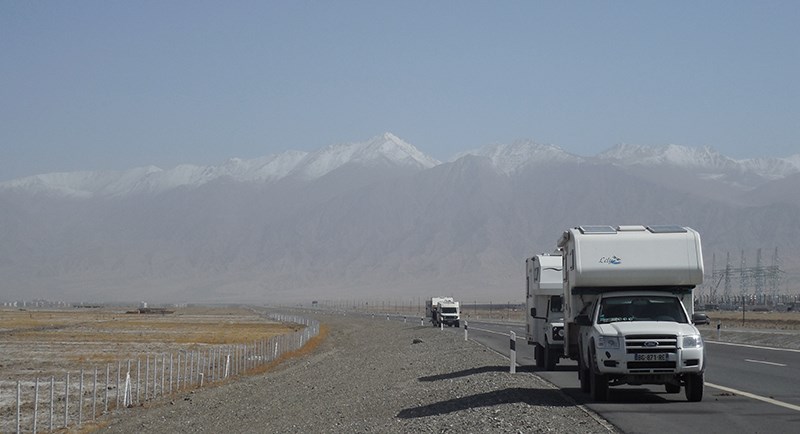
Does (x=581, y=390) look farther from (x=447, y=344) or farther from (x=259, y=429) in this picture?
(x=447, y=344)

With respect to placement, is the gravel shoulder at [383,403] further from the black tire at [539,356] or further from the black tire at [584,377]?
the black tire at [539,356]

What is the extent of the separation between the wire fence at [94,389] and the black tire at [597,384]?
37.5ft

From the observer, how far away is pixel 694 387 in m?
20.2

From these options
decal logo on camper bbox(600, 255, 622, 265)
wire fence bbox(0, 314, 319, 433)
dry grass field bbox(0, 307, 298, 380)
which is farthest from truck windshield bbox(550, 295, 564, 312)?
dry grass field bbox(0, 307, 298, 380)

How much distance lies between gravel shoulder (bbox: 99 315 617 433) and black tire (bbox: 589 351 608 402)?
20.9 inches

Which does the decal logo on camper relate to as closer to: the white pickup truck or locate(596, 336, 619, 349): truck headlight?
the white pickup truck

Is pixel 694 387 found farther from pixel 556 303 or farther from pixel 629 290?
pixel 556 303

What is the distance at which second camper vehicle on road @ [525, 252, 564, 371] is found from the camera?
2977 cm

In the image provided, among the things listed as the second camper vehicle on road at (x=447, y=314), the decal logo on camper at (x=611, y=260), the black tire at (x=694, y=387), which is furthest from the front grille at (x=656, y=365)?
the second camper vehicle on road at (x=447, y=314)

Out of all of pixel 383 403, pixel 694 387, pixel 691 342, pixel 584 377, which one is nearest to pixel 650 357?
pixel 691 342

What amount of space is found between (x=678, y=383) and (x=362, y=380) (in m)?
13.9

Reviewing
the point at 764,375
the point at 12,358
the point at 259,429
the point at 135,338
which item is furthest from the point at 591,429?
the point at 135,338

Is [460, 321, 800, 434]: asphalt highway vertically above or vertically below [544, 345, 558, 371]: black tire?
below

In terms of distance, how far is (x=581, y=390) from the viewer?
75.9ft
